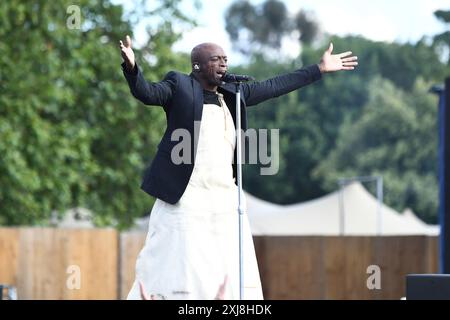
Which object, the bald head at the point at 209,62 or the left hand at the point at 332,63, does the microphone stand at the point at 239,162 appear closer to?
the bald head at the point at 209,62

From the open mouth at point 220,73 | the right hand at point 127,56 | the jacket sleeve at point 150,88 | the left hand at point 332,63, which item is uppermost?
the left hand at point 332,63

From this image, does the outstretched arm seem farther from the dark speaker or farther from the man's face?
the dark speaker

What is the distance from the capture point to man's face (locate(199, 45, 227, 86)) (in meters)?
7.15

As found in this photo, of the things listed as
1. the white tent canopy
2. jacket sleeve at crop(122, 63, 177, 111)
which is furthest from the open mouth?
the white tent canopy

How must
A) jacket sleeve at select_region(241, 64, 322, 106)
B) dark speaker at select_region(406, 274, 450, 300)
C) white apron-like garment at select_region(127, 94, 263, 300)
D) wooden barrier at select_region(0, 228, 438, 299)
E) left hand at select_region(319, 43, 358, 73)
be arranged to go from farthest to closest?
wooden barrier at select_region(0, 228, 438, 299) → left hand at select_region(319, 43, 358, 73) → jacket sleeve at select_region(241, 64, 322, 106) → white apron-like garment at select_region(127, 94, 263, 300) → dark speaker at select_region(406, 274, 450, 300)

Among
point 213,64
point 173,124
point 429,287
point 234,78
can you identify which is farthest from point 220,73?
point 429,287

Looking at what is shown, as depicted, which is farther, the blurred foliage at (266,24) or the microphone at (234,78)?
the blurred foliage at (266,24)

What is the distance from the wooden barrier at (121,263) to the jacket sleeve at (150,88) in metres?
12.1

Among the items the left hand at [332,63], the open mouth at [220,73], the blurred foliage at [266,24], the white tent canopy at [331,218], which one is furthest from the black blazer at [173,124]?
the blurred foliage at [266,24]

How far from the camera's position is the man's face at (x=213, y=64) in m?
7.15

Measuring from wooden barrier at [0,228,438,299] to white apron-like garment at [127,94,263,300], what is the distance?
1198 cm

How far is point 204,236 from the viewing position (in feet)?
23.5

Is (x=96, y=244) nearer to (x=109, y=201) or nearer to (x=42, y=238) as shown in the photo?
(x=42, y=238)

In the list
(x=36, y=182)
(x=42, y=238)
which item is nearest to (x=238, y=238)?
(x=42, y=238)
